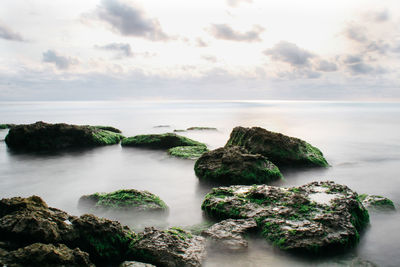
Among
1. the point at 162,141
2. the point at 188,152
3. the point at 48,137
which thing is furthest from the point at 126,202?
the point at 48,137

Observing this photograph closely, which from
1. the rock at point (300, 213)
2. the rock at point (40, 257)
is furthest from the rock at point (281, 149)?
the rock at point (40, 257)

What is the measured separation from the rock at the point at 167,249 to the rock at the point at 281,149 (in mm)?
6497

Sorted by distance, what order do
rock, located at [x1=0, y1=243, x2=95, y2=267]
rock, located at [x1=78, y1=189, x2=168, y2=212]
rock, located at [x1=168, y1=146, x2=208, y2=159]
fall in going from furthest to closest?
rock, located at [x1=168, y1=146, x2=208, y2=159], rock, located at [x1=78, y1=189, x2=168, y2=212], rock, located at [x1=0, y1=243, x2=95, y2=267]

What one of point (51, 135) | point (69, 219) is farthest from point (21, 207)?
point (51, 135)

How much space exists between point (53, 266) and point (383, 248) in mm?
4747

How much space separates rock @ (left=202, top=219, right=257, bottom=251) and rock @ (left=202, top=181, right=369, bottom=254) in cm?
24

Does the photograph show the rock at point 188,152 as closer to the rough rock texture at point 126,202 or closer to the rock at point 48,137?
the rock at point 48,137

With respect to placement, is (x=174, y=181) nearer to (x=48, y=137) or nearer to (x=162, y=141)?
(x=162, y=141)

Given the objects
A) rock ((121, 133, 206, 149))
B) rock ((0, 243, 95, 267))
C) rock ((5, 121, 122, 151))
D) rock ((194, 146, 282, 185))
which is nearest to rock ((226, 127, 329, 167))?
rock ((194, 146, 282, 185))

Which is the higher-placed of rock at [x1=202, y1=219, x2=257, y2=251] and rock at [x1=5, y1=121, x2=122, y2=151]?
rock at [x1=5, y1=121, x2=122, y2=151]

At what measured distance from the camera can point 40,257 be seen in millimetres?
3170

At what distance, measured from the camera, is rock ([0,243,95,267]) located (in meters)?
3.12

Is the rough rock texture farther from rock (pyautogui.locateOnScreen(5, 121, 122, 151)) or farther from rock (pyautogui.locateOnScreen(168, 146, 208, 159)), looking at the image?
rock (pyautogui.locateOnScreen(5, 121, 122, 151))

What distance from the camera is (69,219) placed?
4156 millimetres
